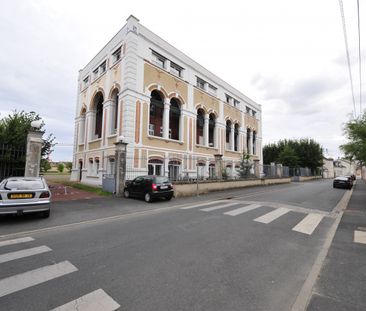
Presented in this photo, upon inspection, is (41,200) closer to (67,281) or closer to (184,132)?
(67,281)

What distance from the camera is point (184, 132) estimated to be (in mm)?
22156

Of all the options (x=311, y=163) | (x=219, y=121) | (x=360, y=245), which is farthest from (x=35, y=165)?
(x=311, y=163)

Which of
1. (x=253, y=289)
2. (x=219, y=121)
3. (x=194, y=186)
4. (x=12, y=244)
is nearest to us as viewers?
(x=253, y=289)

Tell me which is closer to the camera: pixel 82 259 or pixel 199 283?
pixel 199 283

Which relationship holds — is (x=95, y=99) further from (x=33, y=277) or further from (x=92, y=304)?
(x=92, y=304)

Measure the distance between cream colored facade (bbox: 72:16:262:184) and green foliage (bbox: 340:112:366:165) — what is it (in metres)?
12.4

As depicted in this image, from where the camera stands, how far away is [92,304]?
275cm

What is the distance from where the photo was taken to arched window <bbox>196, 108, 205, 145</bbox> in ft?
83.5

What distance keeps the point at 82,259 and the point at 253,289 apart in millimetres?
3154

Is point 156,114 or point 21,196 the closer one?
point 21,196

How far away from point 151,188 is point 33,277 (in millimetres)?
8748

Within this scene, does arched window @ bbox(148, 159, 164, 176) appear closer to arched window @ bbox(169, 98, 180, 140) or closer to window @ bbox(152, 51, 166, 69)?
arched window @ bbox(169, 98, 180, 140)

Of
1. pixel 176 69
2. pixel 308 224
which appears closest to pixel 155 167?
pixel 176 69

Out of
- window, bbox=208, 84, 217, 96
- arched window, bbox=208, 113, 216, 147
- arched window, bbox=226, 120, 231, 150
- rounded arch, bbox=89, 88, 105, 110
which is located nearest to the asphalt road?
rounded arch, bbox=89, 88, 105, 110
